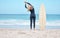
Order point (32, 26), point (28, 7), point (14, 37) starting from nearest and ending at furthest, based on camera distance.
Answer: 1. point (14, 37)
2. point (28, 7)
3. point (32, 26)

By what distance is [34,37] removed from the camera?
11.5 ft

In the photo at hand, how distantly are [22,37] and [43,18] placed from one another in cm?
171

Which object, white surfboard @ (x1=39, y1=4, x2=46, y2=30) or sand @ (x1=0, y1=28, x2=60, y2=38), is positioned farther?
white surfboard @ (x1=39, y1=4, x2=46, y2=30)

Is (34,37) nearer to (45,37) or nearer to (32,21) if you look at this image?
(45,37)

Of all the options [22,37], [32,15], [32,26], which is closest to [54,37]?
[22,37]

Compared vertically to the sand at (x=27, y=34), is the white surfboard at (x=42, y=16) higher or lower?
higher

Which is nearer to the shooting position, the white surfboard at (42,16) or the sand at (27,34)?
the sand at (27,34)

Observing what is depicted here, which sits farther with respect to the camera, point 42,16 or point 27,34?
point 42,16

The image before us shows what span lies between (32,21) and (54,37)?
65.0 inches

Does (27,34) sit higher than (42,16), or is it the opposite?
(42,16)

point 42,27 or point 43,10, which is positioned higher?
point 43,10

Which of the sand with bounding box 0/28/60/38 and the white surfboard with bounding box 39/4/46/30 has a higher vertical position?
the white surfboard with bounding box 39/4/46/30

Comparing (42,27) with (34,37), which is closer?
(34,37)

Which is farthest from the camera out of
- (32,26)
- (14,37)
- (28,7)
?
(32,26)
